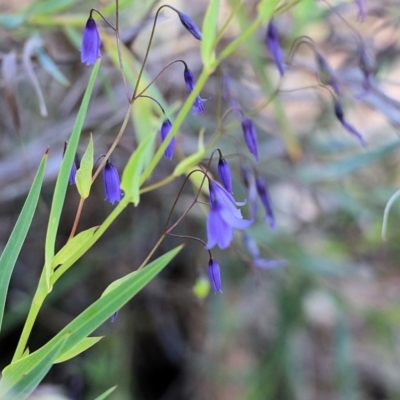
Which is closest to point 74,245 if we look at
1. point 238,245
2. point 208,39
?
point 208,39

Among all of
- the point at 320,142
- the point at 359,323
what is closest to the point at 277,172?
the point at 320,142

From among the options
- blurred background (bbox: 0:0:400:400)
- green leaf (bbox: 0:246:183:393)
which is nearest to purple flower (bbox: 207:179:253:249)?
green leaf (bbox: 0:246:183:393)

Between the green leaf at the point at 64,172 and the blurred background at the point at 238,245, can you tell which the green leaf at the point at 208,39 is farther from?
the blurred background at the point at 238,245

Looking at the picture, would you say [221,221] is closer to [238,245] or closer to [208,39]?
[208,39]

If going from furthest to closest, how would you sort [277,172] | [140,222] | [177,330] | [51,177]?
[177,330] < [140,222] < [277,172] < [51,177]

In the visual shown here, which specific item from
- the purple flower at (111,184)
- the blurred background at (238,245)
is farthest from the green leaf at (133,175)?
the blurred background at (238,245)

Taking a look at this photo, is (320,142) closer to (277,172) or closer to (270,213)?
(277,172)
